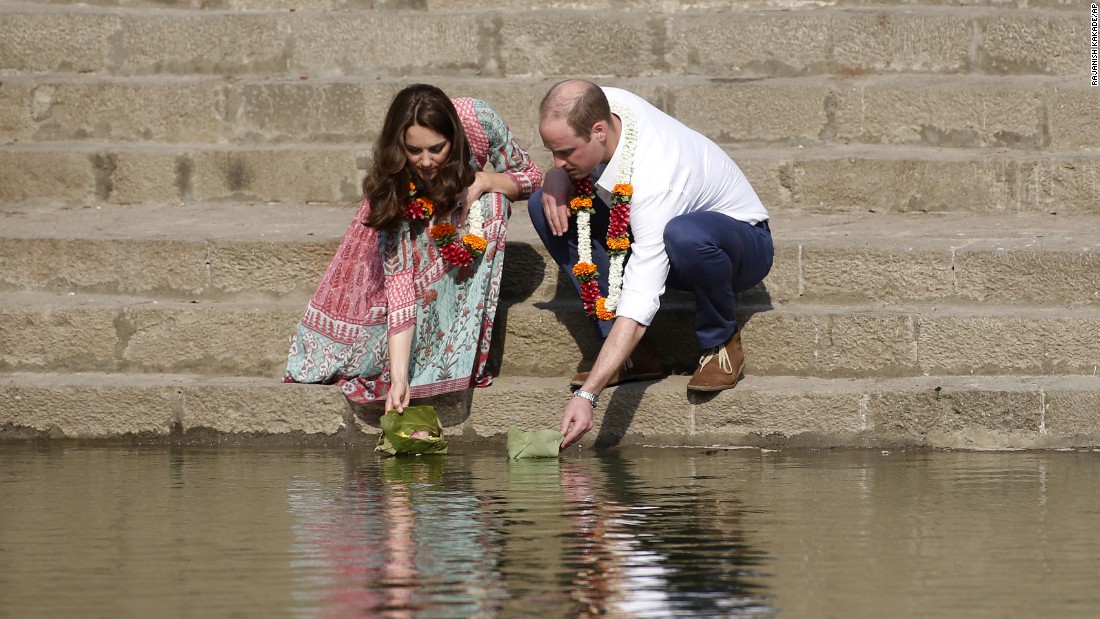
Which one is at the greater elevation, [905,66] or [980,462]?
[905,66]

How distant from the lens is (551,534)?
4207 millimetres

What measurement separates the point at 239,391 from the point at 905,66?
12.3 feet

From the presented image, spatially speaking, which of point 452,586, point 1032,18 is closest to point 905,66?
point 1032,18

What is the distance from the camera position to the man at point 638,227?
5297 millimetres

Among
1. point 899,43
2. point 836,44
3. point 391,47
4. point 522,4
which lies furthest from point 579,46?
point 899,43

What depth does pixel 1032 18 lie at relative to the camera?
307 inches

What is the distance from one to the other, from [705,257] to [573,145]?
2.04ft

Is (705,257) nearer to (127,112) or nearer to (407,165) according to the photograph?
(407,165)

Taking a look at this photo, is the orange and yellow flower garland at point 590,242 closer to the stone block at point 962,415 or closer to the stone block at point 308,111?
the stone block at point 962,415

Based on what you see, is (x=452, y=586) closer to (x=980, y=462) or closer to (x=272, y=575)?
(x=272, y=575)

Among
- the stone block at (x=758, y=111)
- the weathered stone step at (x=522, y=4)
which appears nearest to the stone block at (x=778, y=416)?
the stone block at (x=758, y=111)

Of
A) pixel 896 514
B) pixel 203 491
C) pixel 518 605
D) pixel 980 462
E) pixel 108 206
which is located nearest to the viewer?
pixel 518 605

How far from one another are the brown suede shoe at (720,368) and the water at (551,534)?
0.84 feet

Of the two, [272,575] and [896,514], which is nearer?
[272,575]
